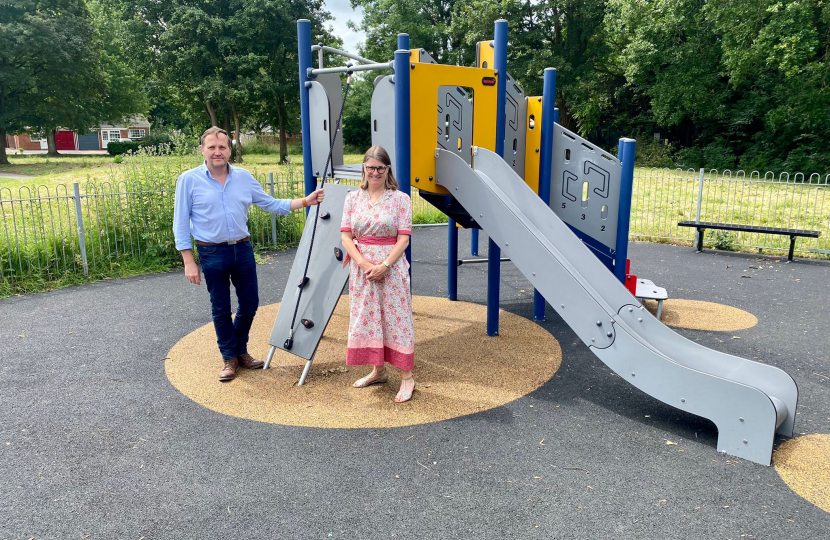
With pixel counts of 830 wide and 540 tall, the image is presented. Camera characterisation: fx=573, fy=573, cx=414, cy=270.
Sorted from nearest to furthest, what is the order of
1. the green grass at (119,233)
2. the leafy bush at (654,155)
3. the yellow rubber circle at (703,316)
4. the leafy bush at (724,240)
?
the yellow rubber circle at (703,316) → the green grass at (119,233) → the leafy bush at (724,240) → the leafy bush at (654,155)

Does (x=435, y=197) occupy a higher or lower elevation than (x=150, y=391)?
higher

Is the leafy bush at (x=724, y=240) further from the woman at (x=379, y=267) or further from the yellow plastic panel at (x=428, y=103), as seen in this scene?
the woman at (x=379, y=267)

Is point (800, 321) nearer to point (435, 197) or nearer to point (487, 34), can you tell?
point (435, 197)

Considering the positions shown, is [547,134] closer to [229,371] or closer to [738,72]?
[229,371]

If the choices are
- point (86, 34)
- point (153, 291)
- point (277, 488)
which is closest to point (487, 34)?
point (86, 34)

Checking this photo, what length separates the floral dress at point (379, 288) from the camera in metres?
A: 3.90

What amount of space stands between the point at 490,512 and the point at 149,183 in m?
7.93

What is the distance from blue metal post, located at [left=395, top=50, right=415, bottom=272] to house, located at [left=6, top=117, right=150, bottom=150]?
69.3 m

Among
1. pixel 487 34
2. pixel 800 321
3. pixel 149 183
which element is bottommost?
pixel 800 321

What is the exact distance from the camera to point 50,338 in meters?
5.61

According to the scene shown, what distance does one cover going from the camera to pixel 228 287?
4.41 meters

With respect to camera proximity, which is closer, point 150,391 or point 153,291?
point 150,391

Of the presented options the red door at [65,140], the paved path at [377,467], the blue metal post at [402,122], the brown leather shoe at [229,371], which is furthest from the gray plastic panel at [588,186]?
the red door at [65,140]

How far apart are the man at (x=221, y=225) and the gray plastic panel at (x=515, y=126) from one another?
2217 mm
